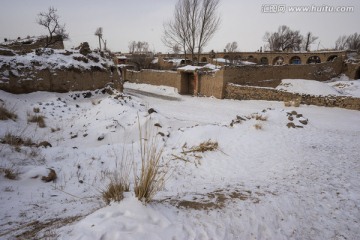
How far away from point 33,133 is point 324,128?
382 inches

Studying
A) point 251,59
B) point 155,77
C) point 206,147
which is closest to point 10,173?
point 206,147

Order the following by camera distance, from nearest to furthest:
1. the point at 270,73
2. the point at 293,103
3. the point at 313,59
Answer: the point at 293,103 → the point at 270,73 → the point at 313,59

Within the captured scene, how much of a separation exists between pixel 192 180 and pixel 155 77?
18.7 meters

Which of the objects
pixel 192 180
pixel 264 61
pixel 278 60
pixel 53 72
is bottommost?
pixel 192 180

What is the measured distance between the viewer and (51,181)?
12.3 feet

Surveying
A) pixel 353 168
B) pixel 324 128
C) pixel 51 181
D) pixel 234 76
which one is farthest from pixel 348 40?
pixel 51 181

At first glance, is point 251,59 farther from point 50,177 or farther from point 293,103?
point 50,177

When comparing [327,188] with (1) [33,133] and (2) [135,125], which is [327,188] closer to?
(2) [135,125]

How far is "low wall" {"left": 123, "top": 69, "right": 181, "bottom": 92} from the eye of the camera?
20188 mm

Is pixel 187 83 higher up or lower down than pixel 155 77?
lower down

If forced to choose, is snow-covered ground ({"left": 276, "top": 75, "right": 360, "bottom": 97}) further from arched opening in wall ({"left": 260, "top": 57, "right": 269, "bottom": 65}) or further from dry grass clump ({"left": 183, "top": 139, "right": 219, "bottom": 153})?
arched opening in wall ({"left": 260, "top": 57, "right": 269, "bottom": 65})

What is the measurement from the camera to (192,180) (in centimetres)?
438

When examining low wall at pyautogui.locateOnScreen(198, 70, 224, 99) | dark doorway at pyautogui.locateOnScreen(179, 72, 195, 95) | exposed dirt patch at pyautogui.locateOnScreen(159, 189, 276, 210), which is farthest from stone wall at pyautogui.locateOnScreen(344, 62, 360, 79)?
exposed dirt patch at pyautogui.locateOnScreen(159, 189, 276, 210)

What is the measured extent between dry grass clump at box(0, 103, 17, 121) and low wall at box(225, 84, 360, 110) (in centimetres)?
1274
